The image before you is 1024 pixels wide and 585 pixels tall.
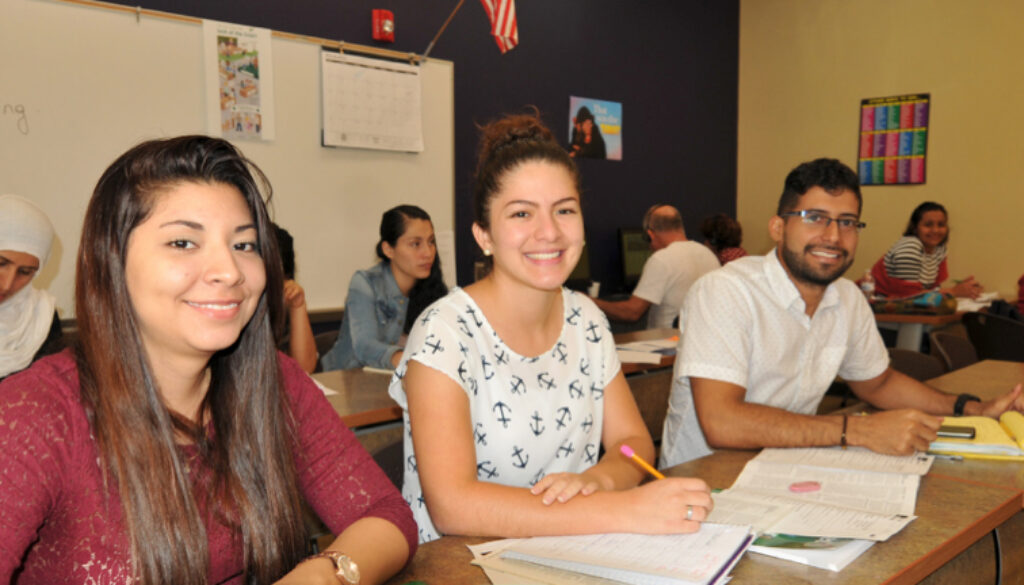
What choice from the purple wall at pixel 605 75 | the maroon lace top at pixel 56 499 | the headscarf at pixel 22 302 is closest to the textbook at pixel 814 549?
the maroon lace top at pixel 56 499

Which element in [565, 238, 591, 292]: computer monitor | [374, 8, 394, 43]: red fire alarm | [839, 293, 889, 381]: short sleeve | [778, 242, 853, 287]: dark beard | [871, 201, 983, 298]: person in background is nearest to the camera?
[778, 242, 853, 287]: dark beard

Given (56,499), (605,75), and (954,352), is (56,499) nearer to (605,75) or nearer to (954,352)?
(954,352)

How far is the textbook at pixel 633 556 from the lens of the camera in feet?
3.36

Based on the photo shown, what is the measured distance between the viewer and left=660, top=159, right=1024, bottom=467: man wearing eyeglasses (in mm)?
1946

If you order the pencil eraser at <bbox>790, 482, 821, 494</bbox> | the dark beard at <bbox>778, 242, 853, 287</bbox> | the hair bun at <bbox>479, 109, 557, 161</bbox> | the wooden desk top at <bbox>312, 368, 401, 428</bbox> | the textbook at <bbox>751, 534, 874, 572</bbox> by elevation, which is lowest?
the wooden desk top at <bbox>312, 368, 401, 428</bbox>

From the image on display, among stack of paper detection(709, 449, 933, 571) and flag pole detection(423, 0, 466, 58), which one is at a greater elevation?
flag pole detection(423, 0, 466, 58)

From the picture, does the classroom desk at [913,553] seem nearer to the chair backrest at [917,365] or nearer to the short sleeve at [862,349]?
the short sleeve at [862,349]

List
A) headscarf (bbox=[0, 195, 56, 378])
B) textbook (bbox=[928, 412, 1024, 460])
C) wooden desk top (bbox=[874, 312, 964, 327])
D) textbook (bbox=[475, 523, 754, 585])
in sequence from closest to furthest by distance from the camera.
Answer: textbook (bbox=[475, 523, 754, 585]), textbook (bbox=[928, 412, 1024, 460]), headscarf (bbox=[0, 195, 56, 378]), wooden desk top (bbox=[874, 312, 964, 327])

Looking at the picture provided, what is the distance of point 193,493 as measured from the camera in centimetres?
110

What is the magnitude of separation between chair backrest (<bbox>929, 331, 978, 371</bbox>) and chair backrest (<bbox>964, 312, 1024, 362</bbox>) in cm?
34

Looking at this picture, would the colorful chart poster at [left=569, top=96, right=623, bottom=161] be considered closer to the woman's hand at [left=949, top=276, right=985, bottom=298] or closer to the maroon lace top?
the woman's hand at [left=949, top=276, right=985, bottom=298]

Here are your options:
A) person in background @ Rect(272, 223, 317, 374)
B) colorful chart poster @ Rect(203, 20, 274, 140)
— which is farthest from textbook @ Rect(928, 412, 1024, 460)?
colorful chart poster @ Rect(203, 20, 274, 140)

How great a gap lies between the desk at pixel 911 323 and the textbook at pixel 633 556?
13.4 ft

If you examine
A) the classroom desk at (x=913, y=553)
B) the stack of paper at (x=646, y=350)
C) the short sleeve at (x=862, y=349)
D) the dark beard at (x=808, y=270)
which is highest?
the dark beard at (x=808, y=270)
